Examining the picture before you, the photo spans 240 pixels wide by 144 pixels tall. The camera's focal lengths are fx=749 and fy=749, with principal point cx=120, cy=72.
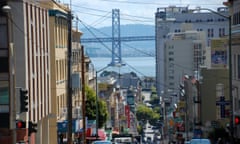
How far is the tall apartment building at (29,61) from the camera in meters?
38.8

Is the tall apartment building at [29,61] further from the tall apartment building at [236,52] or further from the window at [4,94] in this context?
the tall apartment building at [236,52]

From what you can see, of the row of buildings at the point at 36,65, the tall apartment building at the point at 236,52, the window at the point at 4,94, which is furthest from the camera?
the tall apartment building at the point at 236,52

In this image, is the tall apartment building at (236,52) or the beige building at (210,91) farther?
the beige building at (210,91)

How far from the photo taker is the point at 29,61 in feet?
136

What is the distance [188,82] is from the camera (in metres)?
100

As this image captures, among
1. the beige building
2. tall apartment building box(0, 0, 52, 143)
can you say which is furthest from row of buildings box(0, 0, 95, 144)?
the beige building

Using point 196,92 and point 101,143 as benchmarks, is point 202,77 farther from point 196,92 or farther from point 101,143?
point 101,143

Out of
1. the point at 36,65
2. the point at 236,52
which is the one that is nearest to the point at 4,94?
the point at 36,65

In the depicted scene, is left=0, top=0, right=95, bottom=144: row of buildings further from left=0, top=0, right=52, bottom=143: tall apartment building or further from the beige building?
the beige building

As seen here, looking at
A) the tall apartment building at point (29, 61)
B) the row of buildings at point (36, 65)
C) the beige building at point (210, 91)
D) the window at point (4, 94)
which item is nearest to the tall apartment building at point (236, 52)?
the row of buildings at point (36, 65)

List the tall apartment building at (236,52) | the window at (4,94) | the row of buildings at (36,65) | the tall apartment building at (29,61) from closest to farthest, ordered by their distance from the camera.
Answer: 1. the row of buildings at (36,65)
2. the tall apartment building at (29,61)
3. the window at (4,94)
4. the tall apartment building at (236,52)

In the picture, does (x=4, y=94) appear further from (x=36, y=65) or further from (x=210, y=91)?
(x=210, y=91)

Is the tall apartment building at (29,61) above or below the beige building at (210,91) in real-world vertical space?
above

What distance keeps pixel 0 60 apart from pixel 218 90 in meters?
39.5
